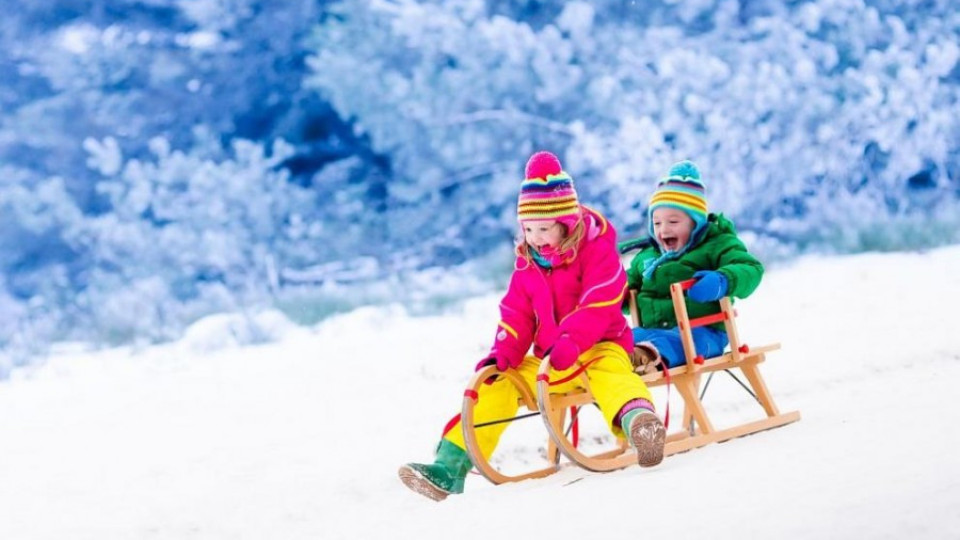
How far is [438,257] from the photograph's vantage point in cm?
588

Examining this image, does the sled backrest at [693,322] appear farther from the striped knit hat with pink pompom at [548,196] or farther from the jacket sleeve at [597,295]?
the striped knit hat with pink pompom at [548,196]

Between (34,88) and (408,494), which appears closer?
(408,494)

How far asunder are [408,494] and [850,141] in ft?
14.7

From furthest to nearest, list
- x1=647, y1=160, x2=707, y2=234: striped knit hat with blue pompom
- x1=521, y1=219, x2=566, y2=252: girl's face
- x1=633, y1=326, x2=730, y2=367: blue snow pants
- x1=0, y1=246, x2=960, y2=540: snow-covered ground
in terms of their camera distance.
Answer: x1=647, y1=160, x2=707, y2=234: striped knit hat with blue pompom, x1=633, y1=326, x2=730, y2=367: blue snow pants, x1=521, y1=219, x2=566, y2=252: girl's face, x1=0, y1=246, x2=960, y2=540: snow-covered ground

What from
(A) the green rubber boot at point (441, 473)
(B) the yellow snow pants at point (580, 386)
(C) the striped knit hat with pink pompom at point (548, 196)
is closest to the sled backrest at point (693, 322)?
(B) the yellow snow pants at point (580, 386)

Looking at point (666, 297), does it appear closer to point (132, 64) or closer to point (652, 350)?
point (652, 350)

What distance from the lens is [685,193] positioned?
317cm

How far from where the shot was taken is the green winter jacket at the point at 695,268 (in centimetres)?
308

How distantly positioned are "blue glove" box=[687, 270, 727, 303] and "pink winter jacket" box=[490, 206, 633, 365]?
0.25 m

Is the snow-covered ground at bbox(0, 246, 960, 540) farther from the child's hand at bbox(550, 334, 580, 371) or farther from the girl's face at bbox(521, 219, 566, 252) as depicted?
the girl's face at bbox(521, 219, 566, 252)

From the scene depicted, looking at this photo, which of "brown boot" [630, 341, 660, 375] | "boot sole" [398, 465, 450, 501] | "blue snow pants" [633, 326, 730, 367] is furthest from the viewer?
"blue snow pants" [633, 326, 730, 367]

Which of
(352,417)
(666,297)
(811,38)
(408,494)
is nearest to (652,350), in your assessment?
(666,297)

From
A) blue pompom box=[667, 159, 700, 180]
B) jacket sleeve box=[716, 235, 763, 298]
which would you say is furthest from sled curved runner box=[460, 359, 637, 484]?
blue pompom box=[667, 159, 700, 180]

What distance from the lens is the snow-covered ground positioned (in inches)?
82.7
